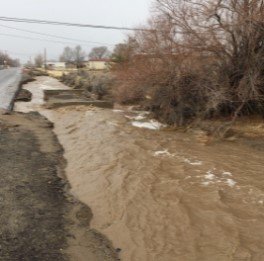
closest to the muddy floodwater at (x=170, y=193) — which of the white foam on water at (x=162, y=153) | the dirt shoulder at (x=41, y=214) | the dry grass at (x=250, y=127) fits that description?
the white foam on water at (x=162, y=153)

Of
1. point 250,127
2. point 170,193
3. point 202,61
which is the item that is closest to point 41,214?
point 170,193

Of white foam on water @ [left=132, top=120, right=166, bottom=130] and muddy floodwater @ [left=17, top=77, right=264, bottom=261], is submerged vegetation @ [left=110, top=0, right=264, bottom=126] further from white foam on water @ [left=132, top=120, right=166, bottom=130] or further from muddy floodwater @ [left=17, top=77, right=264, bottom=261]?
muddy floodwater @ [left=17, top=77, right=264, bottom=261]

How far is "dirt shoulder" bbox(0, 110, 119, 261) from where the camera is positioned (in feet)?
21.7

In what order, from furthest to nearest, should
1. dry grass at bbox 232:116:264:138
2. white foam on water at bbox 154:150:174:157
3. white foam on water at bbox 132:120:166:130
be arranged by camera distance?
white foam on water at bbox 132:120:166:130
dry grass at bbox 232:116:264:138
white foam on water at bbox 154:150:174:157

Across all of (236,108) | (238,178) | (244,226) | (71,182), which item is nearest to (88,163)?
(71,182)

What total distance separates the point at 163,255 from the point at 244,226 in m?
2.03

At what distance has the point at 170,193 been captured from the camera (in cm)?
978

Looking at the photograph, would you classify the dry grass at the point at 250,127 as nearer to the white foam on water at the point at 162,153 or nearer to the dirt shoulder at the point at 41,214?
the white foam on water at the point at 162,153

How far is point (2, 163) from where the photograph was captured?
11453mm

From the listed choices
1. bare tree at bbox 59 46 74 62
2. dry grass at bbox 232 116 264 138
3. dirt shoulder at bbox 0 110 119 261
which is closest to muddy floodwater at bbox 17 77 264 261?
dirt shoulder at bbox 0 110 119 261

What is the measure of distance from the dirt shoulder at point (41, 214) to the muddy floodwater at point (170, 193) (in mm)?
341

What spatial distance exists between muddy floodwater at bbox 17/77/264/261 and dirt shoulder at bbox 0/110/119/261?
1.12 feet

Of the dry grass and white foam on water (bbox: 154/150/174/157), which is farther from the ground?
the dry grass

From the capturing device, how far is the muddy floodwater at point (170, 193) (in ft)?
23.6
